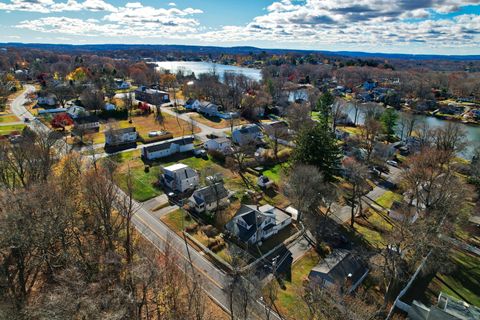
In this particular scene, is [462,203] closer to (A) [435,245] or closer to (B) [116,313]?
(A) [435,245]

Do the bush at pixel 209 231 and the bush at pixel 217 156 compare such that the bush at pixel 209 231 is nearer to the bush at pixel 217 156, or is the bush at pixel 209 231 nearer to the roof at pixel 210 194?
the roof at pixel 210 194

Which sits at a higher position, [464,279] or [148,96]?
[148,96]

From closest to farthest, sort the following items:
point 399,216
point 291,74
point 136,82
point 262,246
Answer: point 262,246 → point 399,216 → point 136,82 → point 291,74

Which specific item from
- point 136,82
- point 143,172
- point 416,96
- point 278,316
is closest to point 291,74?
point 416,96

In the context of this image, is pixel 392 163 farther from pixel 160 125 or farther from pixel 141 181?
pixel 160 125

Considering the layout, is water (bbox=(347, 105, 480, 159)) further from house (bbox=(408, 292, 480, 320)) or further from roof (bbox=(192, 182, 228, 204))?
roof (bbox=(192, 182, 228, 204))

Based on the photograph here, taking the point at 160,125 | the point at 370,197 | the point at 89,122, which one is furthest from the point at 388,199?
the point at 89,122

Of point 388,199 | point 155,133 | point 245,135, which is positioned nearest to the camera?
point 388,199
